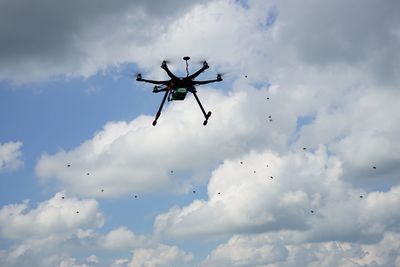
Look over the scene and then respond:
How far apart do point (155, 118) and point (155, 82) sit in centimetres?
488

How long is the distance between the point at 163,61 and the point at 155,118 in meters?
7.76

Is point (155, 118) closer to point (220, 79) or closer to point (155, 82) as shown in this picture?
point (155, 82)

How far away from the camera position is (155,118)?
63.8m

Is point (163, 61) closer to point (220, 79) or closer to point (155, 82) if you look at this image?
point (155, 82)

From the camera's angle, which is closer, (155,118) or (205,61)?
(205,61)

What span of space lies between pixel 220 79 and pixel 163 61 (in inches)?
285

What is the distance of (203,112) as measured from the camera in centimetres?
6469

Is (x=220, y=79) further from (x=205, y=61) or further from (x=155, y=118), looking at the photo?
(x=155, y=118)

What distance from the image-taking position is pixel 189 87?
60.7 meters

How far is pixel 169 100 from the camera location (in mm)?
62125

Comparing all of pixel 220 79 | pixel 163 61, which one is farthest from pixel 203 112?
pixel 163 61

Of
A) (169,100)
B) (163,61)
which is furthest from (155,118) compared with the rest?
(163,61)

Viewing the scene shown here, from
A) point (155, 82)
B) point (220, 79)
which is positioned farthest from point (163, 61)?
point (220, 79)

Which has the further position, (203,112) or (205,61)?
(203,112)
